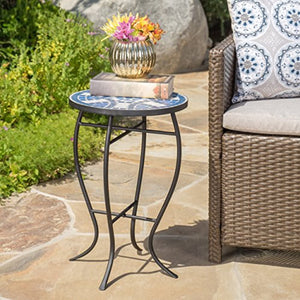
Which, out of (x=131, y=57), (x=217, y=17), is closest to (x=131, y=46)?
(x=131, y=57)

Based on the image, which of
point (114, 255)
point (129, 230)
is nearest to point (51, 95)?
point (129, 230)

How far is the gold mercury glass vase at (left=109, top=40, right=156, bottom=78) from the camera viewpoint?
8.12 ft

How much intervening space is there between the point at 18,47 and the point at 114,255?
264 centimetres

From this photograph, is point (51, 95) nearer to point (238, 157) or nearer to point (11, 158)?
point (11, 158)

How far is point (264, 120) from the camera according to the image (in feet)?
8.04

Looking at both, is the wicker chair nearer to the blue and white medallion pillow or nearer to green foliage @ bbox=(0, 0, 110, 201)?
the blue and white medallion pillow

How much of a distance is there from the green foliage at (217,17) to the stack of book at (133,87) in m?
4.84

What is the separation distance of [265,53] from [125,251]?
3.35 ft

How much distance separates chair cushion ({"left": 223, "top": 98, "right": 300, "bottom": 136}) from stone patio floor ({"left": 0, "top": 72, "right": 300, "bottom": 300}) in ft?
1.89

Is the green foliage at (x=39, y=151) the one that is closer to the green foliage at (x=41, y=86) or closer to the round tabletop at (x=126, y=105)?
the green foliage at (x=41, y=86)

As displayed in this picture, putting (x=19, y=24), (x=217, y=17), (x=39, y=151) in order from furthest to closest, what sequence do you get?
(x=217, y=17) < (x=19, y=24) < (x=39, y=151)

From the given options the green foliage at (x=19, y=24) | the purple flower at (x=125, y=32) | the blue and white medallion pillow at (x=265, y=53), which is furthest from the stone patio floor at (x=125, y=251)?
the green foliage at (x=19, y=24)

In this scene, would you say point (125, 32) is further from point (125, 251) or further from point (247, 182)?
point (125, 251)

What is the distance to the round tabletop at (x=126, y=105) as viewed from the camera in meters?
2.27
